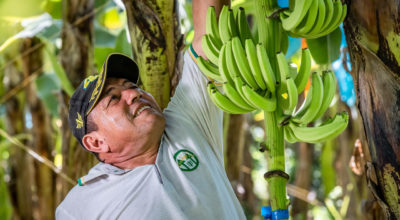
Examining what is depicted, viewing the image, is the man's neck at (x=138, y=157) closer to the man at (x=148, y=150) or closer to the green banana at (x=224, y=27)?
the man at (x=148, y=150)

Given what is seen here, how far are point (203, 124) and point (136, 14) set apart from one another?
325 mm

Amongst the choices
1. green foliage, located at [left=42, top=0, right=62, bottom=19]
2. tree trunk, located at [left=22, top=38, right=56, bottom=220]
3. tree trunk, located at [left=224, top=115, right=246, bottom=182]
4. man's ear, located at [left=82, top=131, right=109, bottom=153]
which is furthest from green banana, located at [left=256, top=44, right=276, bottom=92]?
tree trunk, located at [left=22, top=38, right=56, bottom=220]

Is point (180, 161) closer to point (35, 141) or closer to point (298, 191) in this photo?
point (35, 141)

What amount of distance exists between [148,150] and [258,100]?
376 mm

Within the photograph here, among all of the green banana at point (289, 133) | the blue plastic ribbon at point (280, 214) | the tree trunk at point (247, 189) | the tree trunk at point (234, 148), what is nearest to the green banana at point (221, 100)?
the green banana at point (289, 133)

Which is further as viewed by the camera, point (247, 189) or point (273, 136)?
point (247, 189)

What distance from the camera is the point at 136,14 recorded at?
3.93 ft

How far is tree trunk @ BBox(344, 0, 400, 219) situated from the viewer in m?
0.90

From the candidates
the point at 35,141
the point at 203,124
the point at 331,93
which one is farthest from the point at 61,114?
the point at 331,93

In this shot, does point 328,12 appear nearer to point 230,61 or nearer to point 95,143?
point 230,61

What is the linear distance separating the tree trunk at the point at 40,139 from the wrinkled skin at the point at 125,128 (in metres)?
1.13

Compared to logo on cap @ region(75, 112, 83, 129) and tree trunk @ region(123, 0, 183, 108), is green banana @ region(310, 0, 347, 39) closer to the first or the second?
tree trunk @ region(123, 0, 183, 108)

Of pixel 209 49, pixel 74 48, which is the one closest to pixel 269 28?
pixel 209 49

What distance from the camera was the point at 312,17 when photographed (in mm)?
868
